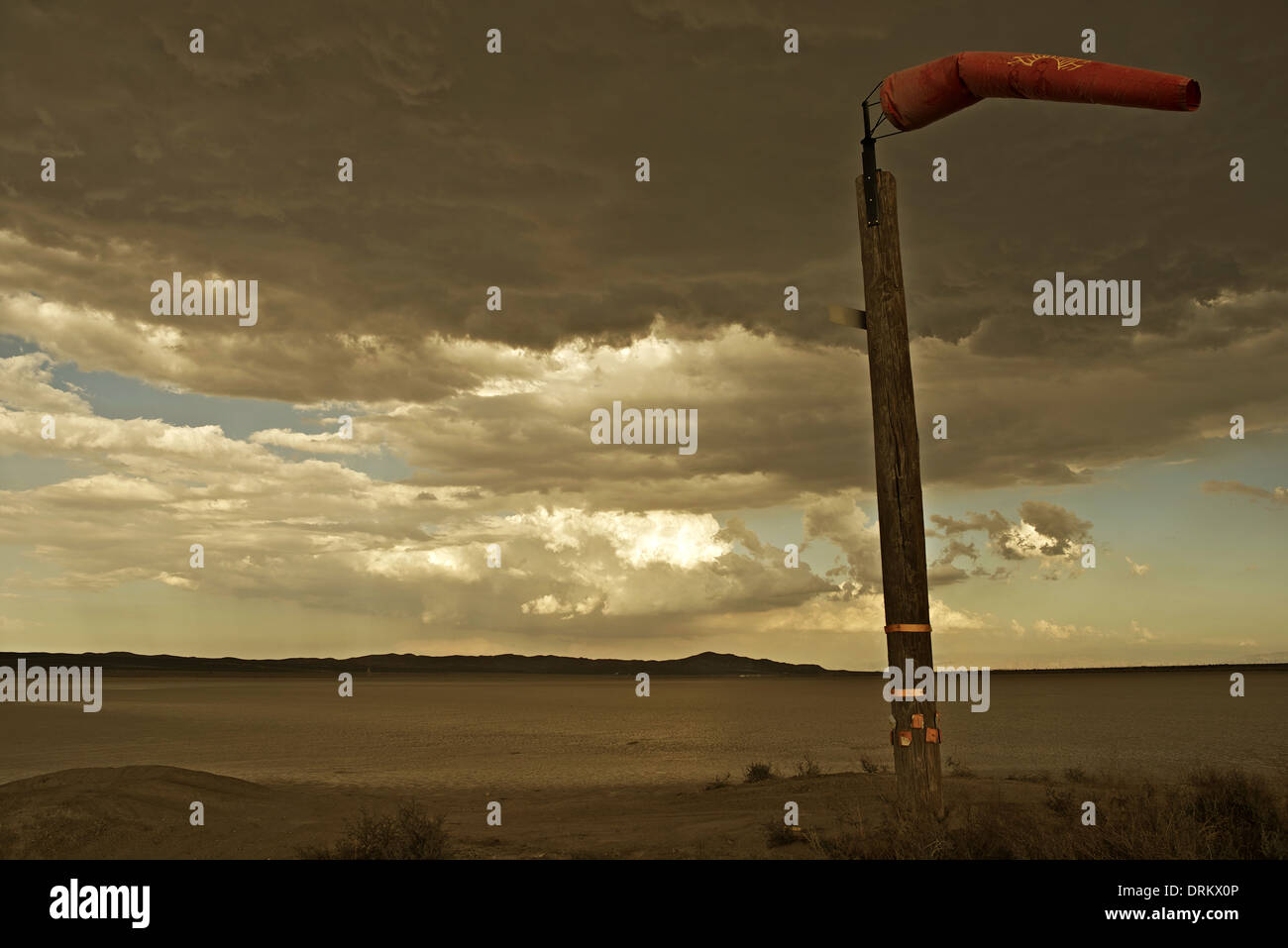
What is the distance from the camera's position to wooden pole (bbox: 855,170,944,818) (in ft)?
32.3

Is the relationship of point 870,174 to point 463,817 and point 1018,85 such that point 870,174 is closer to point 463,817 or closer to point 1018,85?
point 1018,85

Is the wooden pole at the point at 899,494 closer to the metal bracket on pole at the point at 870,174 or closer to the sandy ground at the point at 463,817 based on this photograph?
the metal bracket on pole at the point at 870,174

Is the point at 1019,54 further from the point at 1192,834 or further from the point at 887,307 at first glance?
the point at 1192,834

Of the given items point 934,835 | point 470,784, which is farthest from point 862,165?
point 470,784

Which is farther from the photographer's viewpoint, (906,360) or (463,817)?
(463,817)

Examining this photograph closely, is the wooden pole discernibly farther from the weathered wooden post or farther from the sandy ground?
the sandy ground

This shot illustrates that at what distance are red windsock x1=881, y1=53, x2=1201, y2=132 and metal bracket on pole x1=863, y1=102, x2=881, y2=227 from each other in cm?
39

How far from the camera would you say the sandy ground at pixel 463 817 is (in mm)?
12438

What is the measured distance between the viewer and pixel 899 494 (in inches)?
402

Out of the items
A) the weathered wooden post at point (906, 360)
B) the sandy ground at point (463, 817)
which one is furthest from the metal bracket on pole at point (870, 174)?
the sandy ground at point (463, 817)

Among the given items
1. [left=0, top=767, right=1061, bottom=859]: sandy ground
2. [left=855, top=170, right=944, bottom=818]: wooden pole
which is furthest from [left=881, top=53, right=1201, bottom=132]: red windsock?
[left=0, top=767, right=1061, bottom=859]: sandy ground

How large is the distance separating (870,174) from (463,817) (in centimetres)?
1285

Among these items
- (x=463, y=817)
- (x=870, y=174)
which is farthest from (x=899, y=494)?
(x=463, y=817)
